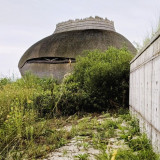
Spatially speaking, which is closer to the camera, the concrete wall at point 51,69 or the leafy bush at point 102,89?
the leafy bush at point 102,89

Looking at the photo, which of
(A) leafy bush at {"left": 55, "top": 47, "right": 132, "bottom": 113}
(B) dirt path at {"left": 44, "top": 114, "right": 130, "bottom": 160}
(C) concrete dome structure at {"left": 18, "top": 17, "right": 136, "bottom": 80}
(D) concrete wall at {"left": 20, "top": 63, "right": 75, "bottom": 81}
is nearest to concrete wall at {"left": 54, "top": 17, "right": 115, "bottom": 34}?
(C) concrete dome structure at {"left": 18, "top": 17, "right": 136, "bottom": 80}

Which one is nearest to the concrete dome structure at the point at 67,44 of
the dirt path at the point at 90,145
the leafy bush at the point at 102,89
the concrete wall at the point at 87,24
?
the concrete wall at the point at 87,24

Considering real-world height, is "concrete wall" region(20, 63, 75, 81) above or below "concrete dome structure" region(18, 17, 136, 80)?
below

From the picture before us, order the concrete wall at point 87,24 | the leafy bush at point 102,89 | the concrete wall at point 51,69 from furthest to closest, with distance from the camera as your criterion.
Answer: the concrete wall at point 87,24
the concrete wall at point 51,69
the leafy bush at point 102,89

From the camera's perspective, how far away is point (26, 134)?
11.9 ft

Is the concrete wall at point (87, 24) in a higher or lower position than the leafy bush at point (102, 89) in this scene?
higher

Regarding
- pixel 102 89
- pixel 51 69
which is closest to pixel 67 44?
pixel 51 69

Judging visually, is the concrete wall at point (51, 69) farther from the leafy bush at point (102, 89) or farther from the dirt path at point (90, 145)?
the dirt path at point (90, 145)

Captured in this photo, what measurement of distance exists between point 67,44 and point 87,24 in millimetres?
1899

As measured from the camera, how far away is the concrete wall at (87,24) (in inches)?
567

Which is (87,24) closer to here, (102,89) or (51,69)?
(51,69)

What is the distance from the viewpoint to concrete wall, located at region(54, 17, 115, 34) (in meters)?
14.4

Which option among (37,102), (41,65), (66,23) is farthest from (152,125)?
(66,23)

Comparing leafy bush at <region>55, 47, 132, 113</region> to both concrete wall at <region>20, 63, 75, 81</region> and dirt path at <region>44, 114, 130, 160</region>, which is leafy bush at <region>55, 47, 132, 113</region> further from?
concrete wall at <region>20, 63, 75, 81</region>
